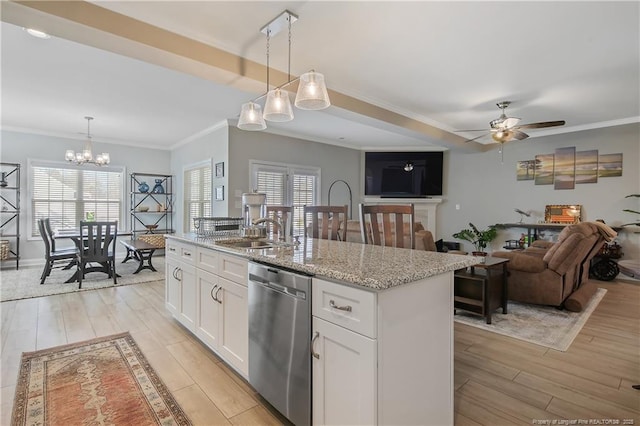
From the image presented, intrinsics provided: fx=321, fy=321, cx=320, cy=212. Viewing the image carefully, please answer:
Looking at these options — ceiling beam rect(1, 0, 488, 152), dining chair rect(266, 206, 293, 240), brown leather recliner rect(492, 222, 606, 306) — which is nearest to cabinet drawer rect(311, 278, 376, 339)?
dining chair rect(266, 206, 293, 240)

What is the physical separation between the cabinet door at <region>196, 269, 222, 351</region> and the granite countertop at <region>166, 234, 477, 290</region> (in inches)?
15.0

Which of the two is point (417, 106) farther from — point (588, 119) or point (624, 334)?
point (624, 334)

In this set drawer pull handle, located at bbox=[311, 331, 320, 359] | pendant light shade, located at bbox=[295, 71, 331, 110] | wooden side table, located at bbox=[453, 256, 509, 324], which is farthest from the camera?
wooden side table, located at bbox=[453, 256, 509, 324]

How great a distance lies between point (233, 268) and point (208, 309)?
0.58 meters

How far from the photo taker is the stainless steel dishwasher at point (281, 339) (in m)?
1.55

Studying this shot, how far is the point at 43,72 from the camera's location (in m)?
3.49

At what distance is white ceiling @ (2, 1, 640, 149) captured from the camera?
2.42m

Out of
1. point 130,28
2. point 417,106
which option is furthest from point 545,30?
point 130,28

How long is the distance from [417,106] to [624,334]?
343 cm

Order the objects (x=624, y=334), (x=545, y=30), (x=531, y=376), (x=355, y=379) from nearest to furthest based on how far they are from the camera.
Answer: (x=355, y=379), (x=531, y=376), (x=545, y=30), (x=624, y=334)

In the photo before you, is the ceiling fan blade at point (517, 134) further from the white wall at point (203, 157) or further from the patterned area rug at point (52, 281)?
the patterned area rug at point (52, 281)

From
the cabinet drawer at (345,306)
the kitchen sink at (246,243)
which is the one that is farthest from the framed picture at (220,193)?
the cabinet drawer at (345,306)

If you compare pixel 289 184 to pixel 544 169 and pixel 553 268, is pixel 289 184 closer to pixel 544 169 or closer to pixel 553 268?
pixel 553 268

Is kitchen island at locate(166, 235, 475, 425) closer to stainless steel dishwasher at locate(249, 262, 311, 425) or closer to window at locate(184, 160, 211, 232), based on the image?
stainless steel dishwasher at locate(249, 262, 311, 425)
